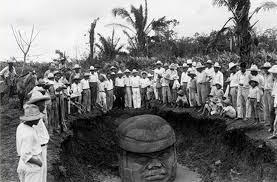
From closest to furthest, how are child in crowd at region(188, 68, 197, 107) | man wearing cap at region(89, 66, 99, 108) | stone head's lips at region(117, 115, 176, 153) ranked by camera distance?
stone head's lips at region(117, 115, 176, 153) < child in crowd at region(188, 68, 197, 107) < man wearing cap at region(89, 66, 99, 108)

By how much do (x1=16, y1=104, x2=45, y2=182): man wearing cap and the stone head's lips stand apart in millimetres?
6083

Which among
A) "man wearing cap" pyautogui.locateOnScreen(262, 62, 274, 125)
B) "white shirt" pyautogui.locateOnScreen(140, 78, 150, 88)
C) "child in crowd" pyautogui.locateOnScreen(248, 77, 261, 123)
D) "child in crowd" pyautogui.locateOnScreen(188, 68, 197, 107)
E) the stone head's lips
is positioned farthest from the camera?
"white shirt" pyautogui.locateOnScreen(140, 78, 150, 88)

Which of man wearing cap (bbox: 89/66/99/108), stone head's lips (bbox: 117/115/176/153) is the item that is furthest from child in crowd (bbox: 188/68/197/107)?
man wearing cap (bbox: 89/66/99/108)

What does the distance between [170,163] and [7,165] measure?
5717 millimetres

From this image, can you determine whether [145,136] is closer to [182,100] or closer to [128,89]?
[182,100]

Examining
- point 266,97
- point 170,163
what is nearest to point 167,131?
point 170,163

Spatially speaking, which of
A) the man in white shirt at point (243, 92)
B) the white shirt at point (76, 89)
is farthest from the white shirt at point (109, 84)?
the man in white shirt at point (243, 92)

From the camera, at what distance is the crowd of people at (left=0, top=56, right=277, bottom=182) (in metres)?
6.51

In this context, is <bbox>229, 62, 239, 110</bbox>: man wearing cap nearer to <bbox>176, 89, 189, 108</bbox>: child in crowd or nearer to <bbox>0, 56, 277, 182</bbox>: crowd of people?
<bbox>0, 56, 277, 182</bbox>: crowd of people

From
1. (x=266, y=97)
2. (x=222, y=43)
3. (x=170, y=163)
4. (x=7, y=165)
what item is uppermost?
(x=222, y=43)

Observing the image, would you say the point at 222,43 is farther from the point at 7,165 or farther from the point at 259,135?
the point at 7,165

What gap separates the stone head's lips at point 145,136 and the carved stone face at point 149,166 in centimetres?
25

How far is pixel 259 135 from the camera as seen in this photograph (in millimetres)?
11273

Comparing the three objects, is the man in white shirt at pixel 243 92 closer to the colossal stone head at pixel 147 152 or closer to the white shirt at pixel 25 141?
the colossal stone head at pixel 147 152
